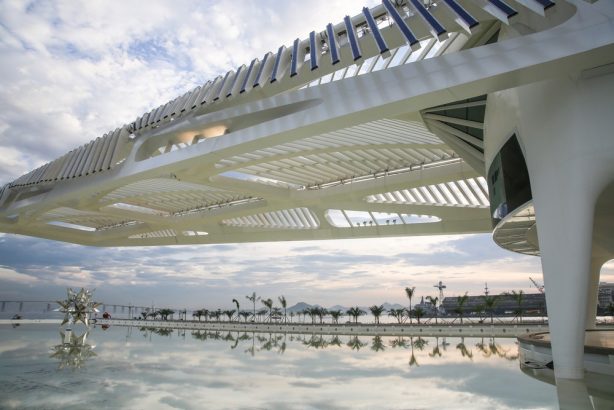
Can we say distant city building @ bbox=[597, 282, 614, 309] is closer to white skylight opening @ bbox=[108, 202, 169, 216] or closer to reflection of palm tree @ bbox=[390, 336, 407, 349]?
reflection of palm tree @ bbox=[390, 336, 407, 349]

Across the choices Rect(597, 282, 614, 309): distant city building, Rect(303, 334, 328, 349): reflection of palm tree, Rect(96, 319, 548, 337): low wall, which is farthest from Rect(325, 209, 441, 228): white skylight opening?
Rect(597, 282, 614, 309): distant city building

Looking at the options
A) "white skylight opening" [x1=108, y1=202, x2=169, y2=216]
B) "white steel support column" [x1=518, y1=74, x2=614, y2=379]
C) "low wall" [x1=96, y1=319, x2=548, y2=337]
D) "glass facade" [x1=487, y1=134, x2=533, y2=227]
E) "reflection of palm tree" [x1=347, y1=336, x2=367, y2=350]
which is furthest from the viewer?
"low wall" [x1=96, y1=319, x2=548, y2=337]

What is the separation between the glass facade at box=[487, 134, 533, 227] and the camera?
11.4m

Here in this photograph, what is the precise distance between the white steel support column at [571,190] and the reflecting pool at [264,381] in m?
1.30

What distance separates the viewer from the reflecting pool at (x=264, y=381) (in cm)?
778

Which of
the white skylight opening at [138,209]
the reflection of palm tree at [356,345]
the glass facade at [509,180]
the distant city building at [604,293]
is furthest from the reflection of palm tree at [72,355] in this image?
the distant city building at [604,293]

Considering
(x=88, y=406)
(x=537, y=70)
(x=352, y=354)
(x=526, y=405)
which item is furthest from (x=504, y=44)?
(x=352, y=354)

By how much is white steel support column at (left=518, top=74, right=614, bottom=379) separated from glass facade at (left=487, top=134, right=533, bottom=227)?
1370 millimetres

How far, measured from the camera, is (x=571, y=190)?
30.2 feet

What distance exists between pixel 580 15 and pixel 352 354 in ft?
39.2

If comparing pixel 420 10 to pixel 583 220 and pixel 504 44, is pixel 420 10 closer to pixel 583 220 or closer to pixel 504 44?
pixel 504 44

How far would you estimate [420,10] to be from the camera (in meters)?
10.1

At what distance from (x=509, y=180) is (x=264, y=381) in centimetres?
765

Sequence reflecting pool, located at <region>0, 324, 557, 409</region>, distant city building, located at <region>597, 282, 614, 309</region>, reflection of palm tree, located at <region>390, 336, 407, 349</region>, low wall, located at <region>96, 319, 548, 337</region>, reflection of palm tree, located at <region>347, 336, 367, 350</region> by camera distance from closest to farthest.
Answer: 1. reflecting pool, located at <region>0, 324, 557, 409</region>
2. reflection of palm tree, located at <region>347, 336, 367, 350</region>
3. reflection of palm tree, located at <region>390, 336, 407, 349</region>
4. low wall, located at <region>96, 319, 548, 337</region>
5. distant city building, located at <region>597, 282, 614, 309</region>
